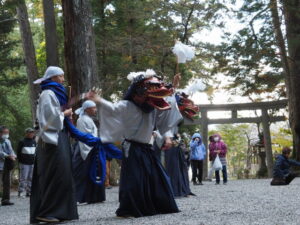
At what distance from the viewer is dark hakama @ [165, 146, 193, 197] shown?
11.8 m

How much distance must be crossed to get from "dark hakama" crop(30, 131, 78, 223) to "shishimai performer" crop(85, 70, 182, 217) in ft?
2.06

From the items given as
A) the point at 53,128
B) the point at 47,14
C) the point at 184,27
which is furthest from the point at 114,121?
the point at 184,27

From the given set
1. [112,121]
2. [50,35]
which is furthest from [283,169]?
[112,121]

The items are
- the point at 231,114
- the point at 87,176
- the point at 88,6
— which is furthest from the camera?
the point at 231,114

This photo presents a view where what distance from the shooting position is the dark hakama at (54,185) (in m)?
7.00

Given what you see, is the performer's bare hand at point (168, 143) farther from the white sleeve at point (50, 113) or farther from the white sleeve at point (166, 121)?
the white sleeve at point (50, 113)

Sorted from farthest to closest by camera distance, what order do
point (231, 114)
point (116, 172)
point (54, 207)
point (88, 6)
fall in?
point (231, 114) < point (116, 172) < point (88, 6) < point (54, 207)

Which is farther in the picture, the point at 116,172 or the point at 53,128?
the point at 116,172

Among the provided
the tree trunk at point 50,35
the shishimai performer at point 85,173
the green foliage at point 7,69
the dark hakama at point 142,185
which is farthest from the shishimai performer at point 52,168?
the tree trunk at point 50,35

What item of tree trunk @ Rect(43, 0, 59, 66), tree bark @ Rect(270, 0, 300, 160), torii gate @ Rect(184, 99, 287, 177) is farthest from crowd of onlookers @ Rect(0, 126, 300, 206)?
torii gate @ Rect(184, 99, 287, 177)

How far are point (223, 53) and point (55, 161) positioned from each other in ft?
55.1

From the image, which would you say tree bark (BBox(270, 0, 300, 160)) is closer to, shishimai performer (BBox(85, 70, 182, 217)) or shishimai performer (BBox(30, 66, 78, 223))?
shishimai performer (BBox(85, 70, 182, 217))

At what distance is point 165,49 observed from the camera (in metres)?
25.4

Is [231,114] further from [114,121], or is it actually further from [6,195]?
[114,121]
